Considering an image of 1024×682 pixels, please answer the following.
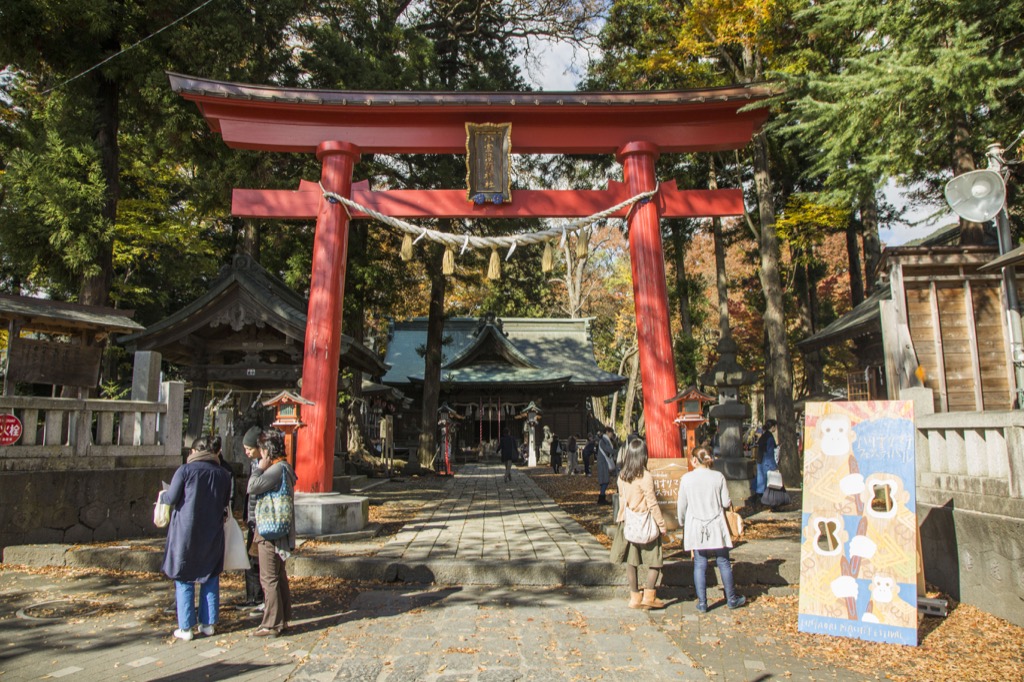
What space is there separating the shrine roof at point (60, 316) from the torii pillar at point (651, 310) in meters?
8.01

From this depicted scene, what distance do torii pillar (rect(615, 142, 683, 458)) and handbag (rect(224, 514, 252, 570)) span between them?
546 cm

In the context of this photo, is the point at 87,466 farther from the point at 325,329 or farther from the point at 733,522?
the point at 733,522

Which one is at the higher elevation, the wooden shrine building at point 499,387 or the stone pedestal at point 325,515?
the wooden shrine building at point 499,387

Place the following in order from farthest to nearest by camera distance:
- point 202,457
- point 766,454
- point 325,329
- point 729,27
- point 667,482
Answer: point 729,27 < point 766,454 < point 325,329 < point 667,482 < point 202,457

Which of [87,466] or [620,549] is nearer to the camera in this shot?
[620,549]

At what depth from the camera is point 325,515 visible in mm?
8500

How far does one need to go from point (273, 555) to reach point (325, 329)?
4.50 meters

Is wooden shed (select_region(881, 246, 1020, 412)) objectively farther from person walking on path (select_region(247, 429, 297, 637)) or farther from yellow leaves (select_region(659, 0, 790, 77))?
person walking on path (select_region(247, 429, 297, 637))

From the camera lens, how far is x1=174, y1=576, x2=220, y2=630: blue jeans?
4.95 metres

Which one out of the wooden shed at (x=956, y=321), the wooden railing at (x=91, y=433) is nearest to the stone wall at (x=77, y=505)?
the wooden railing at (x=91, y=433)

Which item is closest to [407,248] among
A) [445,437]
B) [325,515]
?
[325,515]

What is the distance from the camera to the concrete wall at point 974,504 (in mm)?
5215

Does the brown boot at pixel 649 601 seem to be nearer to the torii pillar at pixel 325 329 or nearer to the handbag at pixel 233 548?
the handbag at pixel 233 548

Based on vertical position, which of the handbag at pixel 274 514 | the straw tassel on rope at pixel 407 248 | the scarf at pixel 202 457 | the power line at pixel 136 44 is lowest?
the handbag at pixel 274 514
